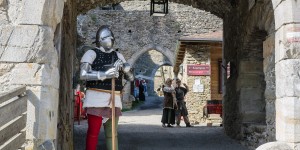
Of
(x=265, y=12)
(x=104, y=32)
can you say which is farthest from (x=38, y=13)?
(x=265, y=12)

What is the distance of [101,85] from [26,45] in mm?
1016

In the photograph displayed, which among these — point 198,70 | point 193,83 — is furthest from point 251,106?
point 193,83

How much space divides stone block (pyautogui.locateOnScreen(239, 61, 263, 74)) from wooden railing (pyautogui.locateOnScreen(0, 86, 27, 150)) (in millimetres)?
4002

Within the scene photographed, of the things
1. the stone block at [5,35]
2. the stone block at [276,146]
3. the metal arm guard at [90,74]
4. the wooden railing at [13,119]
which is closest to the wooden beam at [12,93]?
the wooden railing at [13,119]

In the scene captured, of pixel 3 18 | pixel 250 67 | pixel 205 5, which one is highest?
pixel 205 5

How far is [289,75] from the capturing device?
3668 millimetres

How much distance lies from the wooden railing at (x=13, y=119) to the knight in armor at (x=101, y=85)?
3.01 feet

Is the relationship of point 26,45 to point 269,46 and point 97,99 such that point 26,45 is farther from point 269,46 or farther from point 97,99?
point 269,46

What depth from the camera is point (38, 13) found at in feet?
11.6

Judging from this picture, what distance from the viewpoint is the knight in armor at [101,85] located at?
428 cm

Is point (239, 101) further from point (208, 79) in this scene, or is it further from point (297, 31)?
point (208, 79)

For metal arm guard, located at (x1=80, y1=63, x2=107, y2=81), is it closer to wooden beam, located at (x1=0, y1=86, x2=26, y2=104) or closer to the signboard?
wooden beam, located at (x1=0, y1=86, x2=26, y2=104)

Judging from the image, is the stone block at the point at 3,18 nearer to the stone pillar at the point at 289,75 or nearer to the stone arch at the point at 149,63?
the stone pillar at the point at 289,75

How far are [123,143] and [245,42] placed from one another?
2.36 meters
